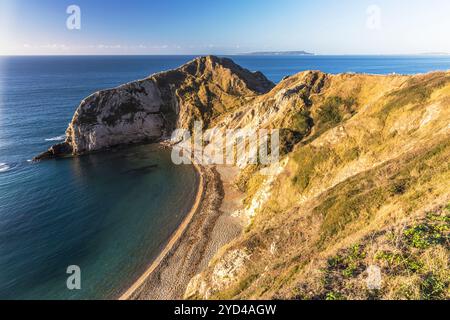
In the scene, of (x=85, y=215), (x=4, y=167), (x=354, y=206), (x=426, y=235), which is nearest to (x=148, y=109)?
(x=4, y=167)

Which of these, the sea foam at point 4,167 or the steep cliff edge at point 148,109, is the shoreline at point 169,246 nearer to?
the steep cliff edge at point 148,109

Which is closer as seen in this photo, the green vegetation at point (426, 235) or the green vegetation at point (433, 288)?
the green vegetation at point (433, 288)

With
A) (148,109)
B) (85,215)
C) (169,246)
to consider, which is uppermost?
(148,109)

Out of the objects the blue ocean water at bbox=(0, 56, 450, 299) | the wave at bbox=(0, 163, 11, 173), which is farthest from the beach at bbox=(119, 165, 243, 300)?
the wave at bbox=(0, 163, 11, 173)

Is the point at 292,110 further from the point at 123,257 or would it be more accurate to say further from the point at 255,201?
the point at 123,257

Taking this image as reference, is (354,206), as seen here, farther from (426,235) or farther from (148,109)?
(148,109)

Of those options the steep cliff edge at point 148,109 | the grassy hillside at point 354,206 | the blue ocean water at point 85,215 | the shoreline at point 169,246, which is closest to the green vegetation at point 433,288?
the grassy hillside at point 354,206

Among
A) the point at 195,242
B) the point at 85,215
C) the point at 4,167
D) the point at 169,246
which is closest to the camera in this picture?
the point at 169,246

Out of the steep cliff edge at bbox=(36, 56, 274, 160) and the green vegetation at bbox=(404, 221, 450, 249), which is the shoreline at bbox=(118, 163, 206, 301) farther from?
the steep cliff edge at bbox=(36, 56, 274, 160)
